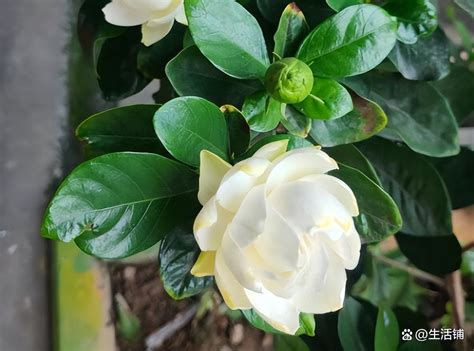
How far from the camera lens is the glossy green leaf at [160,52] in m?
0.92

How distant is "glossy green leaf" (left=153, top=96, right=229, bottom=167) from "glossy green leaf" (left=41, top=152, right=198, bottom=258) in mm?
32

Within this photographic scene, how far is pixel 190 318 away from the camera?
4.06 feet

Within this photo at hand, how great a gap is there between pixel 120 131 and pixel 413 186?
0.49 metres

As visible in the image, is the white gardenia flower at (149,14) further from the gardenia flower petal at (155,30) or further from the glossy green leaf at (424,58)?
the glossy green leaf at (424,58)

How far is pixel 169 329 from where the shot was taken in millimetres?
1228

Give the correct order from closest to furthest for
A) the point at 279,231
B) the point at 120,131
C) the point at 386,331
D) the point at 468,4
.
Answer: the point at 279,231 → the point at 120,131 → the point at 468,4 → the point at 386,331

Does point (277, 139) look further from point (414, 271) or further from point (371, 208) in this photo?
point (414, 271)

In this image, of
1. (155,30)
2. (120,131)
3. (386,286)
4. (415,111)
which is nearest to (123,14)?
(155,30)

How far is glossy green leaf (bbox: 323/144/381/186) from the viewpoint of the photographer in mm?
833

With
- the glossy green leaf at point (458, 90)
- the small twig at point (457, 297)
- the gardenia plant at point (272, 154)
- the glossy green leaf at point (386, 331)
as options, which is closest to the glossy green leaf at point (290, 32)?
the gardenia plant at point (272, 154)

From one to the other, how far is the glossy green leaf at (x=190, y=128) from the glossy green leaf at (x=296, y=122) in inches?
3.6

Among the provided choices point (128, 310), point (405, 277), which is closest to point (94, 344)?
point (128, 310)

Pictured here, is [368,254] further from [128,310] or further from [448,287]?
[128,310]

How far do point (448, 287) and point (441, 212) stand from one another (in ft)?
0.99
